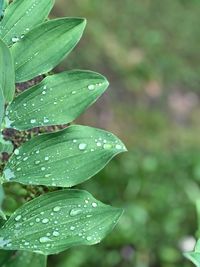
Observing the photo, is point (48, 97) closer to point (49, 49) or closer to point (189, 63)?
point (49, 49)

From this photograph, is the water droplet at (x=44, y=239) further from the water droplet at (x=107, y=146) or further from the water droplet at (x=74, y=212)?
the water droplet at (x=107, y=146)

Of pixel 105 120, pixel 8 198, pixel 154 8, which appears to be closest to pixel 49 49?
pixel 8 198

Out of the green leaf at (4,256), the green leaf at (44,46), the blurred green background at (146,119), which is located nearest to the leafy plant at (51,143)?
the green leaf at (44,46)

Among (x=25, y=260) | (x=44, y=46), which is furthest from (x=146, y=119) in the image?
(x=44, y=46)

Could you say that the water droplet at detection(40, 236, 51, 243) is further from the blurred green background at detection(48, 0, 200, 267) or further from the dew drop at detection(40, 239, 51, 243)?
the blurred green background at detection(48, 0, 200, 267)

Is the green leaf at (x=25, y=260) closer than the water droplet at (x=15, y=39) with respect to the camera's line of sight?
No

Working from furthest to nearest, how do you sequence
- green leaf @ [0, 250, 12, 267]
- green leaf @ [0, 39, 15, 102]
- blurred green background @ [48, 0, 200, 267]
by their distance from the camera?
1. blurred green background @ [48, 0, 200, 267]
2. green leaf @ [0, 250, 12, 267]
3. green leaf @ [0, 39, 15, 102]

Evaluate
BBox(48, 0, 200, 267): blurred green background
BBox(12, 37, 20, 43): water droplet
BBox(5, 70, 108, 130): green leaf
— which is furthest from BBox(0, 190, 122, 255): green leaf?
BBox(48, 0, 200, 267): blurred green background
